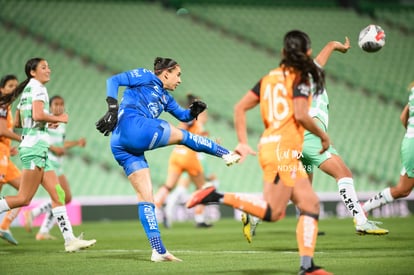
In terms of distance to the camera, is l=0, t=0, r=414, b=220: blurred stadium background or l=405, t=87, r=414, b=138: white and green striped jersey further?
l=0, t=0, r=414, b=220: blurred stadium background

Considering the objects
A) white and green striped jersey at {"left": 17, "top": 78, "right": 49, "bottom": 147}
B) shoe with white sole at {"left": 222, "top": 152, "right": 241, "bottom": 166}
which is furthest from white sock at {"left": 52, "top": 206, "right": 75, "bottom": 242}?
shoe with white sole at {"left": 222, "top": 152, "right": 241, "bottom": 166}

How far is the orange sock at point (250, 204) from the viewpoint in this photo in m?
6.70

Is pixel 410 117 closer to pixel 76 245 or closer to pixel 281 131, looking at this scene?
pixel 281 131

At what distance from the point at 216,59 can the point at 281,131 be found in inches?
690

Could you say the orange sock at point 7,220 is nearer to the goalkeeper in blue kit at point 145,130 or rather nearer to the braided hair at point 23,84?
the braided hair at point 23,84

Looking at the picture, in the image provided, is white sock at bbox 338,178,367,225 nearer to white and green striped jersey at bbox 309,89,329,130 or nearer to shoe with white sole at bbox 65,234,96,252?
white and green striped jersey at bbox 309,89,329,130

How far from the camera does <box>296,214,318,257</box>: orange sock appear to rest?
21.6 ft

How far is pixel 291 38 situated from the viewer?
6789 millimetres

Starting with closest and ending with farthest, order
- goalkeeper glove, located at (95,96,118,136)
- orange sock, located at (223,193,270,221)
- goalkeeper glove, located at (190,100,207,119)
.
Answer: orange sock, located at (223,193,270,221) → goalkeeper glove, located at (95,96,118,136) → goalkeeper glove, located at (190,100,207,119)

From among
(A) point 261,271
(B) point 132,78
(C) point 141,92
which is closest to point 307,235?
(A) point 261,271

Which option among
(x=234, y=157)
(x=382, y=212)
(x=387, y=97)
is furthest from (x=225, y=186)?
(x=234, y=157)

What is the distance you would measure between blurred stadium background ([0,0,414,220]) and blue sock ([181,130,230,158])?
1132 centimetres

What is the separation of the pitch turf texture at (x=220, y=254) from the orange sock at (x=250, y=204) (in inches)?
26.3

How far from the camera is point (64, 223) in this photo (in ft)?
33.0
